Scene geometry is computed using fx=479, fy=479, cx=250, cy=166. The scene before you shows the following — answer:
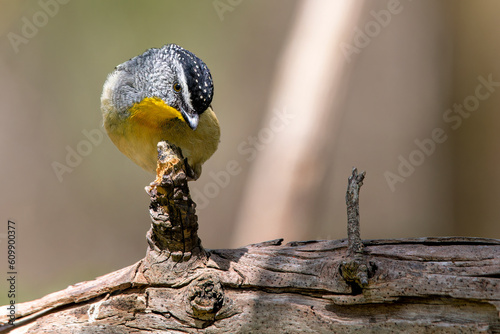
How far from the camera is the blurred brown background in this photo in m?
4.84

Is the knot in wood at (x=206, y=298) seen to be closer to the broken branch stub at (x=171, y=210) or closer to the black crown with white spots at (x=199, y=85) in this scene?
the broken branch stub at (x=171, y=210)

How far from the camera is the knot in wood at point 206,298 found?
78.4 inches

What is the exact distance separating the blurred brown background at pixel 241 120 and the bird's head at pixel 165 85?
6.40 ft

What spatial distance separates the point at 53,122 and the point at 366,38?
11.4ft

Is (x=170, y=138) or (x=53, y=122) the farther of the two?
(x=53, y=122)

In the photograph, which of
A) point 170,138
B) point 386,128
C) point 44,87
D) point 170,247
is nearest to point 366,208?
point 386,128

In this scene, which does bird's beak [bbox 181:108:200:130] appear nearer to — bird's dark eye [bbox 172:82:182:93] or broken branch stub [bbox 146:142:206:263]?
bird's dark eye [bbox 172:82:182:93]

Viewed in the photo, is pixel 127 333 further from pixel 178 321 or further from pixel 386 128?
pixel 386 128

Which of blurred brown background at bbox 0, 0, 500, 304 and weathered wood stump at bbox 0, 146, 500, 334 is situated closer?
weathered wood stump at bbox 0, 146, 500, 334

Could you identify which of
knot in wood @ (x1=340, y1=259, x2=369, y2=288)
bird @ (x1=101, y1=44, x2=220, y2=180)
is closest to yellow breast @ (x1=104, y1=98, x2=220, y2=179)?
bird @ (x1=101, y1=44, x2=220, y2=180)

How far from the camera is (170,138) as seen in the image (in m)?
2.64

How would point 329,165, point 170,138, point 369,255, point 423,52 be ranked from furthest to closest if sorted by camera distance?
point 423,52, point 329,165, point 170,138, point 369,255

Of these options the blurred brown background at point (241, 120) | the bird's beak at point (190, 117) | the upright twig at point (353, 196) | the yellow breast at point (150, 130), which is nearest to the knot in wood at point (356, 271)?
the upright twig at point (353, 196)

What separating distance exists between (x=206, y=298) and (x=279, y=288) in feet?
1.03
